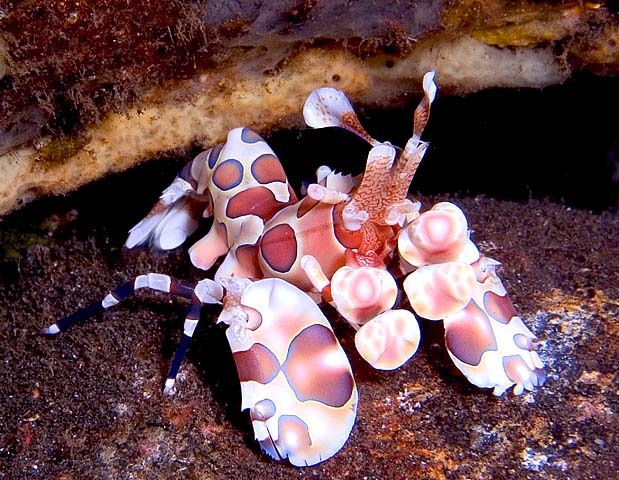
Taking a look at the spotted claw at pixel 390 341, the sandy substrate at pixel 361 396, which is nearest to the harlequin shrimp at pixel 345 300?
the spotted claw at pixel 390 341

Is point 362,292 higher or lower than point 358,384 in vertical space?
higher

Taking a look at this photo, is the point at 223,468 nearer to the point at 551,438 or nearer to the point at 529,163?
the point at 551,438

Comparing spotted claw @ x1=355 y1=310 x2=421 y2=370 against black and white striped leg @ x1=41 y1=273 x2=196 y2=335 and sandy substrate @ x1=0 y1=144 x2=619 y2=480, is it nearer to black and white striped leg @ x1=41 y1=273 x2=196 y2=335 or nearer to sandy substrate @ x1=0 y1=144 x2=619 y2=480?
sandy substrate @ x1=0 y1=144 x2=619 y2=480

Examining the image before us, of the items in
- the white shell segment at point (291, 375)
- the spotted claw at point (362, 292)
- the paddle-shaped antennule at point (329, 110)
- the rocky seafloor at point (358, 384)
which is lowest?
the rocky seafloor at point (358, 384)

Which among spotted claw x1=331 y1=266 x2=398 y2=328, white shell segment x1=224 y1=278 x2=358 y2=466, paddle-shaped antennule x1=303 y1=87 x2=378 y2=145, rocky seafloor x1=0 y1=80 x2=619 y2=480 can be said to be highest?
paddle-shaped antennule x1=303 y1=87 x2=378 y2=145

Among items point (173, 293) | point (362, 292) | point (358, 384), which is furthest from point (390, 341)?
point (173, 293)

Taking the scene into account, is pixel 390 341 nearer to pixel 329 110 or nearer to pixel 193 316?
pixel 193 316

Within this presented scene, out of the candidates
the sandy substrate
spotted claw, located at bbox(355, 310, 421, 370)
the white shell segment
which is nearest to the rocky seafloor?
the sandy substrate

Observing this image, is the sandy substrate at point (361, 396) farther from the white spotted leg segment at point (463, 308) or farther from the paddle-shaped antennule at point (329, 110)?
the paddle-shaped antennule at point (329, 110)
